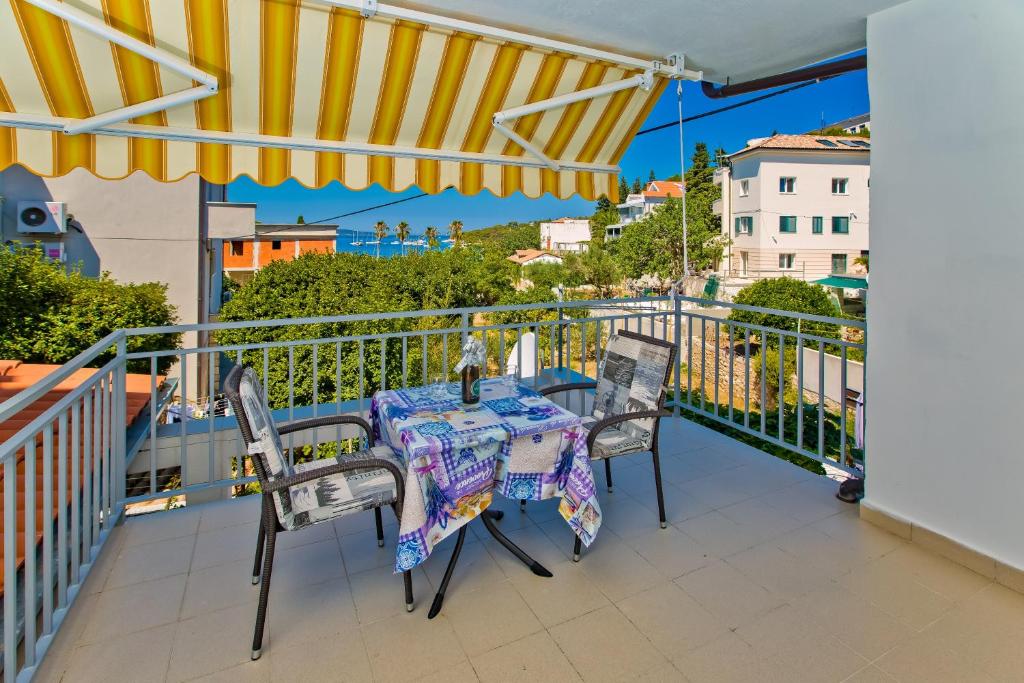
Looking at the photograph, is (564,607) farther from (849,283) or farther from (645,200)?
(645,200)

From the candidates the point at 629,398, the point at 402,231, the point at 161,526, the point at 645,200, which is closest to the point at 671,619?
the point at 629,398

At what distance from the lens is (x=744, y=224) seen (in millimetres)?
39344

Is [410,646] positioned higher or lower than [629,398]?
lower

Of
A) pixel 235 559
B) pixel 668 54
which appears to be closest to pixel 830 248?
pixel 668 54

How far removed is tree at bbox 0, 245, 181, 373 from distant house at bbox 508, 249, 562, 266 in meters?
37.5

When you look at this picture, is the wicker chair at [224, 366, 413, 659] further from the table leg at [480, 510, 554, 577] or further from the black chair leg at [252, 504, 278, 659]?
Result: the table leg at [480, 510, 554, 577]

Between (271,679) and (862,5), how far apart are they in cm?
427

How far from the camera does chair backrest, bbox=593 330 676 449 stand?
3.27m

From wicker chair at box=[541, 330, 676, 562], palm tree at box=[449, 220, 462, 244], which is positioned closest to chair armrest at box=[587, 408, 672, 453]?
wicker chair at box=[541, 330, 676, 562]

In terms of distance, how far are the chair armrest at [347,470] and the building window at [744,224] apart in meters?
40.7

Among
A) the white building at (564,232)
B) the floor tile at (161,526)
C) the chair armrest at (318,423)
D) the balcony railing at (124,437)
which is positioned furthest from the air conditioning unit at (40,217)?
the white building at (564,232)

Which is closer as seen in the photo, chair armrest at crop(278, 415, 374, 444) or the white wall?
the white wall

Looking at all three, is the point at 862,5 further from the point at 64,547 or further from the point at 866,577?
the point at 64,547

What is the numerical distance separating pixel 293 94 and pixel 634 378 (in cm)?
265
